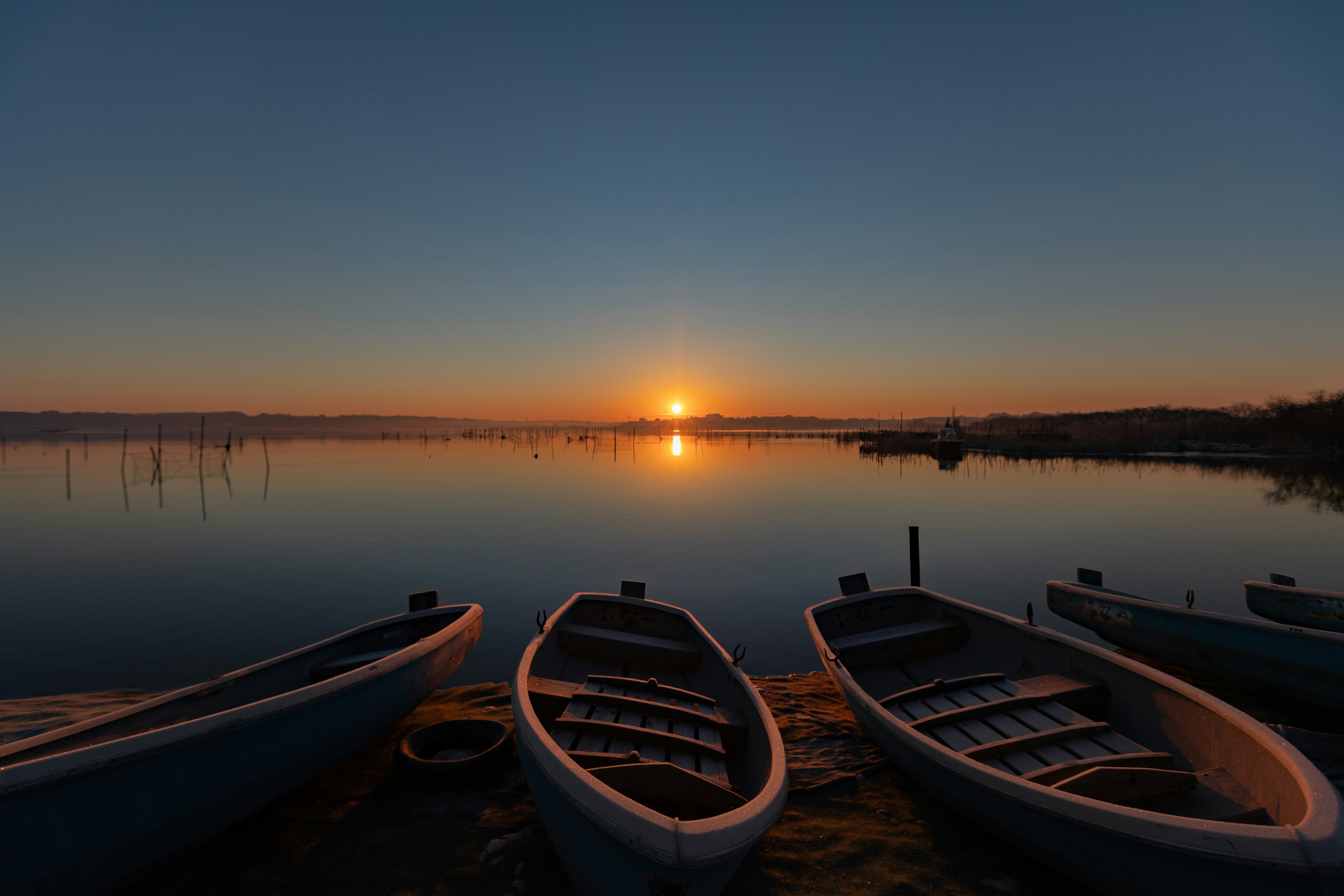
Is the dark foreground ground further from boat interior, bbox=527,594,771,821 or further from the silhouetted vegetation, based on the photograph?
the silhouetted vegetation

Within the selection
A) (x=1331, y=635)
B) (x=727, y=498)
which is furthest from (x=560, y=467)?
(x=1331, y=635)

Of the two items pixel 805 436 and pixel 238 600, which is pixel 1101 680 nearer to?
pixel 238 600

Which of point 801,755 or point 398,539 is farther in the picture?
point 398,539

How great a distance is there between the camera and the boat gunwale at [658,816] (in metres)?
3.01

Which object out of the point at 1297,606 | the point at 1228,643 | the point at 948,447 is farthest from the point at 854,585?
the point at 948,447

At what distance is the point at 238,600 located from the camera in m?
13.3

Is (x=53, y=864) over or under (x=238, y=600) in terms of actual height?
over

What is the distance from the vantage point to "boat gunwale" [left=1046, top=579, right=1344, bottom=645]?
22.3 feet

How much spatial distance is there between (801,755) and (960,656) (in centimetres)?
302

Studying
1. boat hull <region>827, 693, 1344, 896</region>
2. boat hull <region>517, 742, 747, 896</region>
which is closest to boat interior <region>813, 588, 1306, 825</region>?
boat hull <region>827, 693, 1344, 896</region>

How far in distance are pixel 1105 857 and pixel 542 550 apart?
17209 mm

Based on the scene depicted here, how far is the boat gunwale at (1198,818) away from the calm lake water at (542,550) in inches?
218

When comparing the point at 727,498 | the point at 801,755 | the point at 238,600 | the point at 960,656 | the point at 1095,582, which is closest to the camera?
the point at 801,755

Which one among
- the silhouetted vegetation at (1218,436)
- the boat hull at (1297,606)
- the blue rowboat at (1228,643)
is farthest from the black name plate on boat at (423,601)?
the silhouetted vegetation at (1218,436)
